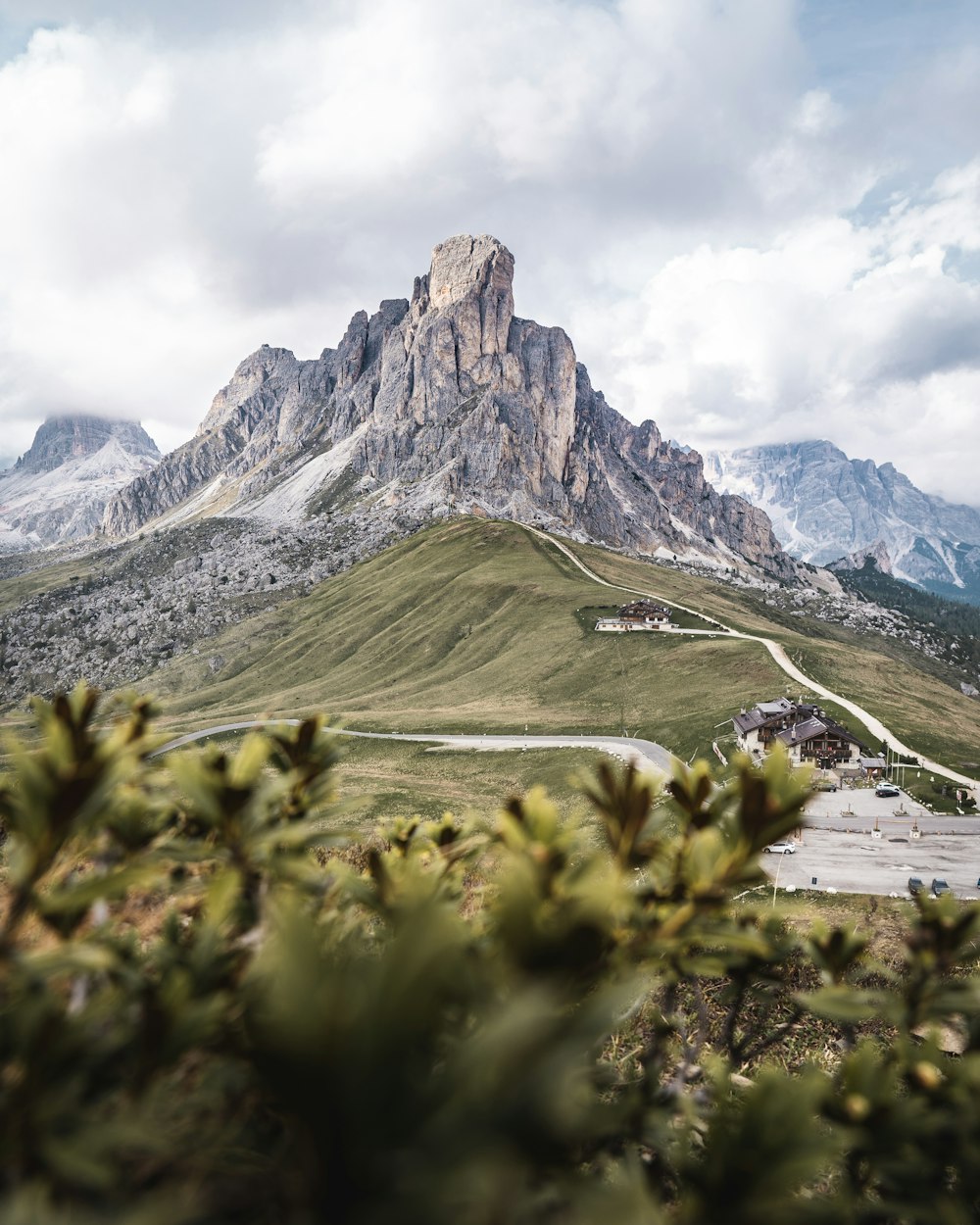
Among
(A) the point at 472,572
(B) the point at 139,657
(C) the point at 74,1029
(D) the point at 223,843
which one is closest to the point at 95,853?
(D) the point at 223,843

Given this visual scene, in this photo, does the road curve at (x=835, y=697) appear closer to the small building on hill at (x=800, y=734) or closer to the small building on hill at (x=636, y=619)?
the small building on hill at (x=636, y=619)

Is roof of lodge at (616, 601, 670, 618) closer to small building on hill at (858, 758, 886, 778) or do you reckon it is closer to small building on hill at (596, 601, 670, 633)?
small building on hill at (596, 601, 670, 633)

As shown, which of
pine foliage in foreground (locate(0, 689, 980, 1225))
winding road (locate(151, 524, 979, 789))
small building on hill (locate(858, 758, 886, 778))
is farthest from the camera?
winding road (locate(151, 524, 979, 789))

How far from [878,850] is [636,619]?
59.8 meters

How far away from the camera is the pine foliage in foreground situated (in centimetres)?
148

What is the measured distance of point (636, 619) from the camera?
101188 mm

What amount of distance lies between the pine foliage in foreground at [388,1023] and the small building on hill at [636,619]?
98.1 m

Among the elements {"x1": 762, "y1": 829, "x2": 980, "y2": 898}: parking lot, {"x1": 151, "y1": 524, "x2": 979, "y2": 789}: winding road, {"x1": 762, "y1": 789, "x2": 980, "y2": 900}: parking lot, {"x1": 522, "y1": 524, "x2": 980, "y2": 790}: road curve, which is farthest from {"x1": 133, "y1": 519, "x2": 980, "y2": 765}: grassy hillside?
{"x1": 762, "y1": 829, "x2": 980, "y2": 898}: parking lot

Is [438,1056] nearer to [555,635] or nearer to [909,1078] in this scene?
[909,1078]

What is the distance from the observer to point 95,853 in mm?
3438

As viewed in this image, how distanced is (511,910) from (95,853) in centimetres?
265

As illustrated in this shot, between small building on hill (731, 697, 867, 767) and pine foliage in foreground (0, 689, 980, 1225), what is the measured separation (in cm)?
5569

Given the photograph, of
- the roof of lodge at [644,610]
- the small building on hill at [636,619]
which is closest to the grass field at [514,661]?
the small building on hill at [636,619]

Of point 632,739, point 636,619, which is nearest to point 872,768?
point 632,739
